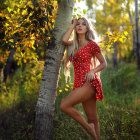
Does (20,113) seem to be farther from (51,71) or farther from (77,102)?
(77,102)

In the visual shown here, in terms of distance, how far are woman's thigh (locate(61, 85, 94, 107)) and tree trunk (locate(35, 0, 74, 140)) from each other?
448mm

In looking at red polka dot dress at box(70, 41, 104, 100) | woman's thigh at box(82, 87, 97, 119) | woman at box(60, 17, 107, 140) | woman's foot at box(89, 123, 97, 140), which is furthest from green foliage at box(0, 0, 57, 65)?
woman's foot at box(89, 123, 97, 140)

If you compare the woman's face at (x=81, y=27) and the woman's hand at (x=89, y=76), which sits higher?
the woman's face at (x=81, y=27)

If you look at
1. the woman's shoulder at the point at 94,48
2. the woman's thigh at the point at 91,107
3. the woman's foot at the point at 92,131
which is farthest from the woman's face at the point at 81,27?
the woman's foot at the point at 92,131

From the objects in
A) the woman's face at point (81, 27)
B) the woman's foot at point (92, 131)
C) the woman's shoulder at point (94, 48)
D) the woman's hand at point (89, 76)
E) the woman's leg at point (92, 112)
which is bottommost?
the woman's foot at point (92, 131)

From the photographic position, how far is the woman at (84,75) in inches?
82.8

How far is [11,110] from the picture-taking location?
354 cm

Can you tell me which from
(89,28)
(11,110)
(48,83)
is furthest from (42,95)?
(11,110)

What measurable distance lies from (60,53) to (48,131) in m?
1.13

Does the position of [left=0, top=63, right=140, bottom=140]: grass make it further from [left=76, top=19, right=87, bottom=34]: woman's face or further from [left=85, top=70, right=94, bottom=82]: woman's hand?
[left=76, top=19, right=87, bottom=34]: woman's face

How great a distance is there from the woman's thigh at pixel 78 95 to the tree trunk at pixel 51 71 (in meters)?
0.45

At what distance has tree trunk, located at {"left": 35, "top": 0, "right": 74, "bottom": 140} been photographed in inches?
97.0

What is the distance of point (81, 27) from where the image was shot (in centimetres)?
246

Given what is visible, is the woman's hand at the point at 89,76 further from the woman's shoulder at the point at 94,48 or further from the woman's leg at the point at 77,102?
the woman's shoulder at the point at 94,48
